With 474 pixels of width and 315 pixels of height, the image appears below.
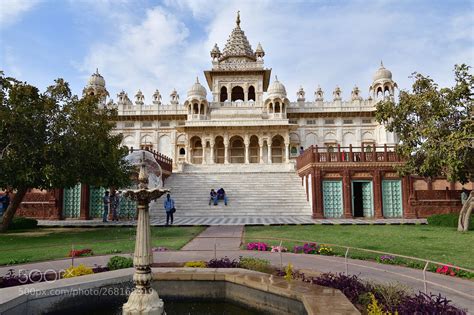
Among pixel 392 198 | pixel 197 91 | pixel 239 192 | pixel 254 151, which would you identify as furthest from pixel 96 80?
pixel 392 198

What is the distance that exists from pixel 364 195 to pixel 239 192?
8198 mm

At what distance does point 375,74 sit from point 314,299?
146 feet

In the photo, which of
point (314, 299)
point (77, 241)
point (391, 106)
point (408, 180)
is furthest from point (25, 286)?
point (408, 180)

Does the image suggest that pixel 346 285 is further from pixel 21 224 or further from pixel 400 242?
pixel 21 224

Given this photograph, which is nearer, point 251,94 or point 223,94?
point 223,94

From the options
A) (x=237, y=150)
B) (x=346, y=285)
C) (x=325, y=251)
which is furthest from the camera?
(x=237, y=150)

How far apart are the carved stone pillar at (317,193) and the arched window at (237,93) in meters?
28.0

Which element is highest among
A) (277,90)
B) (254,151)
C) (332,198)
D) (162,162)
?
(277,90)

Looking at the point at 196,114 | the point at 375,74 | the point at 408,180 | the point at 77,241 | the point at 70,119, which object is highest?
the point at 375,74

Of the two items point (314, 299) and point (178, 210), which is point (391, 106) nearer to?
point (178, 210)

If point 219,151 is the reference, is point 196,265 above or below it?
below

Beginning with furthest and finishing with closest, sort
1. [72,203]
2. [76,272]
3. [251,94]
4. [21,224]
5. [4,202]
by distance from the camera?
[251,94], [72,203], [4,202], [21,224], [76,272]

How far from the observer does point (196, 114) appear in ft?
134

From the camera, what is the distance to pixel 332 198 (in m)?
21.2
